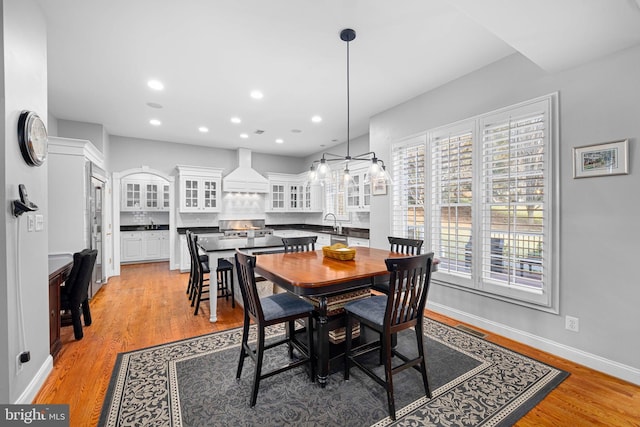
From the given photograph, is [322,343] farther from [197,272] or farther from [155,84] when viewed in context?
[155,84]

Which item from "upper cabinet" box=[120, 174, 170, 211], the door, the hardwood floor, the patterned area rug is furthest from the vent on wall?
"upper cabinet" box=[120, 174, 170, 211]

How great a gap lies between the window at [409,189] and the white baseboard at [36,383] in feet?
12.6

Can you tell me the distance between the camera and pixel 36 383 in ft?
6.50

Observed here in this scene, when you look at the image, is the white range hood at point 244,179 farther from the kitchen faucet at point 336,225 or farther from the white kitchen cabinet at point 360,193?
the white kitchen cabinet at point 360,193

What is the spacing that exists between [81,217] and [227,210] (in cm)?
330

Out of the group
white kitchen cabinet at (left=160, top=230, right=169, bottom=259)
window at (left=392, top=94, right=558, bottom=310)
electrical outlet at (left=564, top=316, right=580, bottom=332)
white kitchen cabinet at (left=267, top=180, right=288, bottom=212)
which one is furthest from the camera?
white kitchen cabinet at (left=267, top=180, right=288, bottom=212)

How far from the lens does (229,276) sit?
173 inches

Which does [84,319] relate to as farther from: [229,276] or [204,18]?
[204,18]

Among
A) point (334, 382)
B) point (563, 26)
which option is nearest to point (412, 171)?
point (563, 26)

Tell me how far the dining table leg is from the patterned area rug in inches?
3.0

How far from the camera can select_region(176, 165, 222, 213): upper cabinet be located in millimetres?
6141

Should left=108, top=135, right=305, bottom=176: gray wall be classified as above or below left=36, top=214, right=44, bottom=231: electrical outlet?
above

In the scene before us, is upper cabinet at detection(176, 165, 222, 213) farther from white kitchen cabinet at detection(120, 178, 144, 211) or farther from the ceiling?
the ceiling

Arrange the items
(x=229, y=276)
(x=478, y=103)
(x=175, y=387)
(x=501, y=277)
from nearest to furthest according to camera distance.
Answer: (x=175, y=387), (x=501, y=277), (x=478, y=103), (x=229, y=276)
